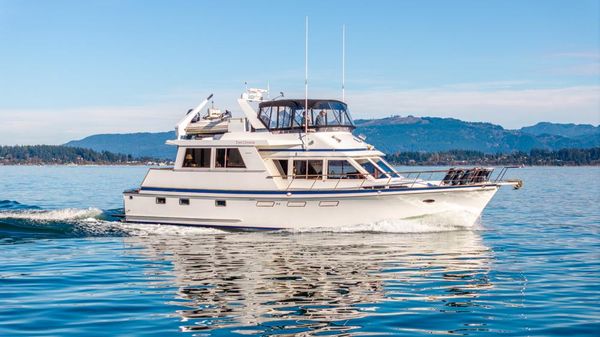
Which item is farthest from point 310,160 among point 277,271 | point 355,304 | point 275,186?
point 355,304

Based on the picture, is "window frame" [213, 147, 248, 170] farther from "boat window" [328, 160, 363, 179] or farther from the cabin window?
"boat window" [328, 160, 363, 179]

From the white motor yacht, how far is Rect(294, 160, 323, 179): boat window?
36 mm

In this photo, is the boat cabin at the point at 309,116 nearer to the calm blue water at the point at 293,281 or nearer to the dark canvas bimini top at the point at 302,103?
the dark canvas bimini top at the point at 302,103

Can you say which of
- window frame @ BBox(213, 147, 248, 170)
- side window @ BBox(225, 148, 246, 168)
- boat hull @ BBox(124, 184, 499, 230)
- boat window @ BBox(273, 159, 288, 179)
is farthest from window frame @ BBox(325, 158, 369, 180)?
side window @ BBox(225, 148, 246, 168)

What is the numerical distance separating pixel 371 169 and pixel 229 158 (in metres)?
5.13

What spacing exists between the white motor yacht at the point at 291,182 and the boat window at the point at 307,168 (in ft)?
0.12

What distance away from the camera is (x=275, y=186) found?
25.9 meters

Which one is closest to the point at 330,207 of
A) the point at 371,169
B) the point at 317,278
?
the point at 371,169

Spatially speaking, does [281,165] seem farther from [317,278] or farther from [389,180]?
[317,278]

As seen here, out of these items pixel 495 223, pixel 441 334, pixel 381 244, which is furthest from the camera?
pixel 495 223

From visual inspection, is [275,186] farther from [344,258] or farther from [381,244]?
[344,258]

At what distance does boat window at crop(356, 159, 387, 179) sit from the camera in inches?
1046

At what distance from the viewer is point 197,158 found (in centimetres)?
2736

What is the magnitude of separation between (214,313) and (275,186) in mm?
12914
